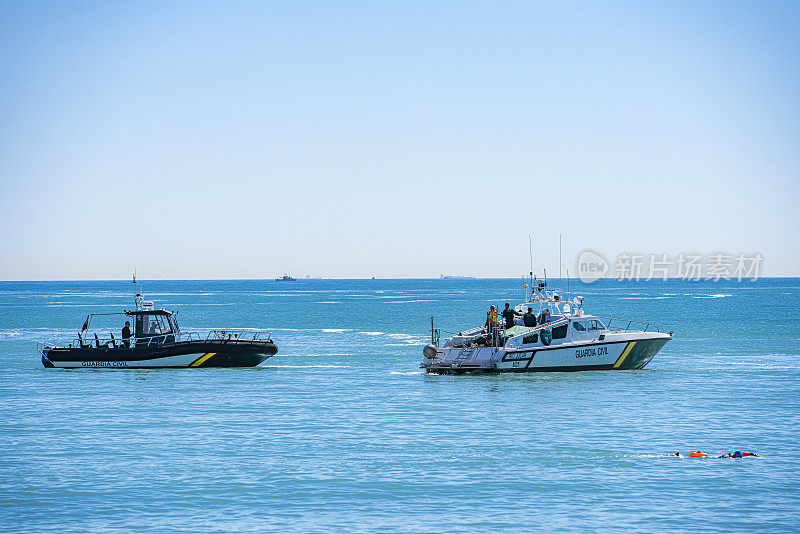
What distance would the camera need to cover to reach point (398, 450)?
23.2 meters

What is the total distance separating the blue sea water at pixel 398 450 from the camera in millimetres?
17312

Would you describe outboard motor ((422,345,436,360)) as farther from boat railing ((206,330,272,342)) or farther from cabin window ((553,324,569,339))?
boat railing ((206,330,272,342))

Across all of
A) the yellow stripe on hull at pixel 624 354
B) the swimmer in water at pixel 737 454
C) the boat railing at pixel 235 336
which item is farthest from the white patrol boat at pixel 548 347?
the swimmer in water at pixel 737 454

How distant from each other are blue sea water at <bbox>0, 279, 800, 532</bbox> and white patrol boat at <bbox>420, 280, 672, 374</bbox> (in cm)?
81

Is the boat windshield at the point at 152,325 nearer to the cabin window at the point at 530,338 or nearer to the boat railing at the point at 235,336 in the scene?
the boat railing at the point at 235,336

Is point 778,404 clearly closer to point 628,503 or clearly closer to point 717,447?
point 717,447

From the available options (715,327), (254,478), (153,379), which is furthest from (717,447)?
(715,327)

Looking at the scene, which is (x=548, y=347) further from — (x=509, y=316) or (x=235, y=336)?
(x=235, y=336)

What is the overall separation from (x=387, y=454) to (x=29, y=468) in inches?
348

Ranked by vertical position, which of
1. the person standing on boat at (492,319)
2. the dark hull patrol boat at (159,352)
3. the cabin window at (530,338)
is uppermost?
the person standing on boat at (492,319)

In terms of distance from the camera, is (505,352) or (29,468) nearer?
(29,468)

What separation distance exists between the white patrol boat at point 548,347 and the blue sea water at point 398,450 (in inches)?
32.0

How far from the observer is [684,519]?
55.0 ft

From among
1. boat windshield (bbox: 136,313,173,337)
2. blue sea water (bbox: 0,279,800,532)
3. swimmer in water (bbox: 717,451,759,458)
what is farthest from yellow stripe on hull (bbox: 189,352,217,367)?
swimmer in water (bbox: 717,451,759,458)
